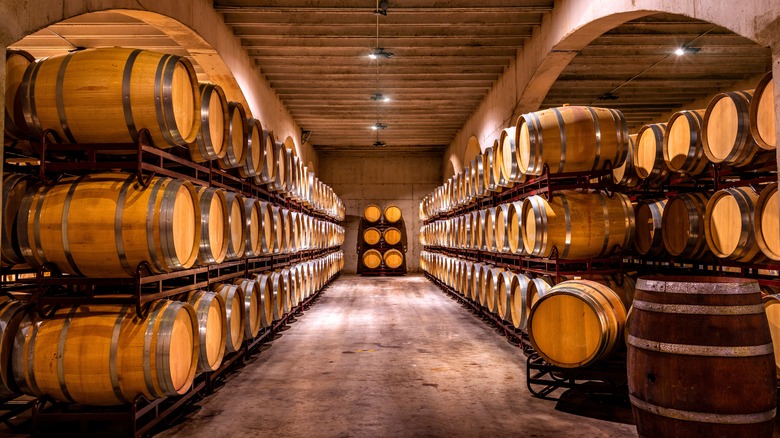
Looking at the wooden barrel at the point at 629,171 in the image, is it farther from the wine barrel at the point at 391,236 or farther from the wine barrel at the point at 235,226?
the wine barrel at the point at 391,236

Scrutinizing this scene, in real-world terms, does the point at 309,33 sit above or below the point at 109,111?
above

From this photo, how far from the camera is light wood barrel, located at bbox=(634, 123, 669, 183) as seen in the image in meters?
5.68

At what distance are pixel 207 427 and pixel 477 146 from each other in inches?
434

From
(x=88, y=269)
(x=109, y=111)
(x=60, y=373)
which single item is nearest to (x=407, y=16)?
(x=109, y=111)

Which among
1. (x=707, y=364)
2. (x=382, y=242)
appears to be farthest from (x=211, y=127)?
(x=382, y=242)

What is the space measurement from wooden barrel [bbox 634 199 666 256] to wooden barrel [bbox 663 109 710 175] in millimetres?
626

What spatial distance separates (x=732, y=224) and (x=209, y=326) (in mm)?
4518

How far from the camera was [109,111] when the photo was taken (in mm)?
3311

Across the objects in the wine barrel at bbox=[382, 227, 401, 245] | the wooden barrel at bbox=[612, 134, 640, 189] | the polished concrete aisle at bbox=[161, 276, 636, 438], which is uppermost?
the wooden barrel at bbox=[612, 134, 640, 189]

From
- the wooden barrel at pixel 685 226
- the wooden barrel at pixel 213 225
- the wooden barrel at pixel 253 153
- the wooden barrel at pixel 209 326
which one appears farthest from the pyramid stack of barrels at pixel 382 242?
the wooden barrel at pixel 209 326

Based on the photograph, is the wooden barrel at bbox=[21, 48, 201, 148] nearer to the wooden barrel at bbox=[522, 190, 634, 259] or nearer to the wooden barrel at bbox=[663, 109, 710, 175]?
the wooden barrel at bbox=[522, 190, 634, 259]

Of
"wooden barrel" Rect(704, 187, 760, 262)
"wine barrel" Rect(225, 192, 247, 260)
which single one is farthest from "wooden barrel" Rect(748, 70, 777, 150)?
"wine barrel" Rect(225, 192, 247, 260)

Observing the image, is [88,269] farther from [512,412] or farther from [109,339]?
[512,412]

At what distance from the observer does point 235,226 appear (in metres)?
5.15
